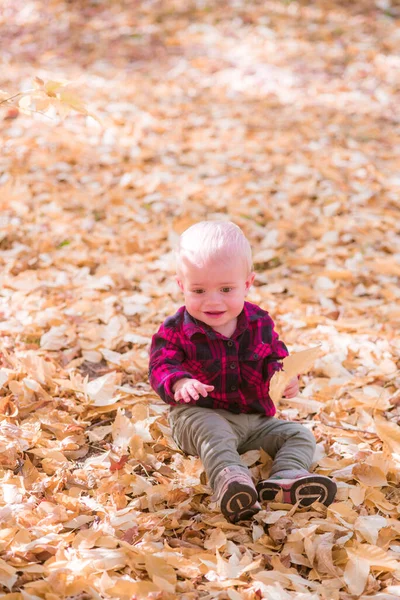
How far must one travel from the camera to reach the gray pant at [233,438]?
229 centimetres

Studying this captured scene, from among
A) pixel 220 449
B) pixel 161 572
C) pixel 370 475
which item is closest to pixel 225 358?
pixel 220 449

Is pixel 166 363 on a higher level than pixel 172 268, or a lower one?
higher

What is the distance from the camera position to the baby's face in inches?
90.8

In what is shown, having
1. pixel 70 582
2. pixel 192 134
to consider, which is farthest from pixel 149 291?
pixel 192 134

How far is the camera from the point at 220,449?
7.50 ft

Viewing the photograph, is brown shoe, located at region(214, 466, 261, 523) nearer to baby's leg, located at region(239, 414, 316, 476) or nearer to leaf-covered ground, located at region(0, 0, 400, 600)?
leaf-covered ground, located at region(0, 0, 400, 600)

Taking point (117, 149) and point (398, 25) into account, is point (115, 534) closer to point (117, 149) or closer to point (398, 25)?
point (117, 149)

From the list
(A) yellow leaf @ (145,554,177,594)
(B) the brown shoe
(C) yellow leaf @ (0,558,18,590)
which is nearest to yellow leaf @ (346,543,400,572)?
(B) the brown shoe

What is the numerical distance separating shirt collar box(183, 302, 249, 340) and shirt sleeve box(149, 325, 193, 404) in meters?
0.06

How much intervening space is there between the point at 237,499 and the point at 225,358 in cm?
51

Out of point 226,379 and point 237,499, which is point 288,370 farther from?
point 237,499

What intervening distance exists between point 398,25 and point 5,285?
19.2 ft

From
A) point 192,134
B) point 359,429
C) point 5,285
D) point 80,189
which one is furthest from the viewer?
point 192,134

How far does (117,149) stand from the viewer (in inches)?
218
